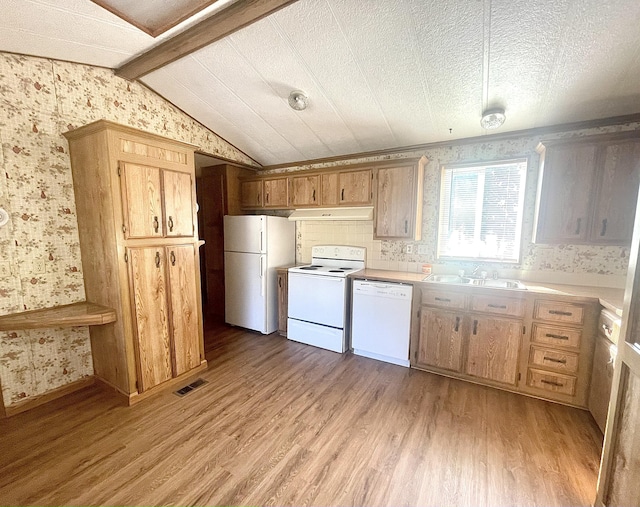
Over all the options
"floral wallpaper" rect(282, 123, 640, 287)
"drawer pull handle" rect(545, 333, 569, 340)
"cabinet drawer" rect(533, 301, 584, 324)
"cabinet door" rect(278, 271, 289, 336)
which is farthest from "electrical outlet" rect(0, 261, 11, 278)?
"drawer pull handle" rect(545, 333, 569, 340)

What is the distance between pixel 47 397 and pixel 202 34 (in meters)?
3.15

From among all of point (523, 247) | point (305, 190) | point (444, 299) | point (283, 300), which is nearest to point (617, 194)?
point (523, 247)

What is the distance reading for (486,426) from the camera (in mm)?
2014

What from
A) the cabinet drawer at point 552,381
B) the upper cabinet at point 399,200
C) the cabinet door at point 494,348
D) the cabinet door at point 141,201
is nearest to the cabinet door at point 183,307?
the cabinet door at point 141,201

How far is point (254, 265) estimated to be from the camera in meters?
3.61

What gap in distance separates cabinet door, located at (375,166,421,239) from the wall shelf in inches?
108

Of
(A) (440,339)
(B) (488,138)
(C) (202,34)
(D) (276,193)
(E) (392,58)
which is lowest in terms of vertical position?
(A) (440,339)

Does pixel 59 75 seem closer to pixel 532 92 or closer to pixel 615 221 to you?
pixel 532 92

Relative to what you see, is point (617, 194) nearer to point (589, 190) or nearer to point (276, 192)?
point (589, 190)

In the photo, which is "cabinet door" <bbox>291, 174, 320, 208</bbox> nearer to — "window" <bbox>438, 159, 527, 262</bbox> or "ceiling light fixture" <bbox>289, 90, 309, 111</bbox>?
"ceiling light fixture" <bbox>289, 90, 309, 111</bbox>

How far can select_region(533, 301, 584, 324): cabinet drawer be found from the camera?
7.07 feet

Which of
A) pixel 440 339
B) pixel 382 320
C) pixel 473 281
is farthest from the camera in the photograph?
pixel 382 320

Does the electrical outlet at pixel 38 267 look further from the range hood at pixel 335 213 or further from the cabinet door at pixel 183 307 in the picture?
the range hood at pixel 335 213

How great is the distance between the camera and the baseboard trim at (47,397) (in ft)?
6.94
